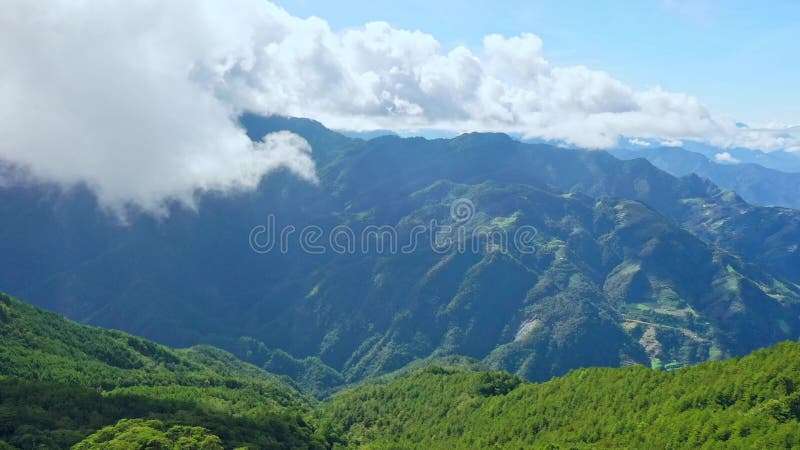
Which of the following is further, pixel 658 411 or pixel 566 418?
pixel 566 418

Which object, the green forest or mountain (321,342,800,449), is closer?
mountain (321,342,800,449)

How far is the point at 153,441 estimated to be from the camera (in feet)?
442

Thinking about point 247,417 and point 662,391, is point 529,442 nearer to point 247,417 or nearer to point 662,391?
point 662,391

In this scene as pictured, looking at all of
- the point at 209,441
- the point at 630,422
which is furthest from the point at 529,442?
the point at 209,441

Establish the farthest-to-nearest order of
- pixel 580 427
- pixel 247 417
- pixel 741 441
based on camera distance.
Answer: pixel 247 417, pixel 580 427, pixel 741 441

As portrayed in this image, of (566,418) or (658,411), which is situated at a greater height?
(658,411)

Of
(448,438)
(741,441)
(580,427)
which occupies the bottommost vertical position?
(448,438)

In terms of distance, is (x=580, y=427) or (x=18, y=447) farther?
(x=580, y=427)

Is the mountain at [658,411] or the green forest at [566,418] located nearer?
the mountain at [658,411]

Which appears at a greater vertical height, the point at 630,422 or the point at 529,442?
the point at 630,422

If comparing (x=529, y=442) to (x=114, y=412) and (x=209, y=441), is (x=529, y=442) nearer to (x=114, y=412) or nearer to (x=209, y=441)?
(x=209, y=441)

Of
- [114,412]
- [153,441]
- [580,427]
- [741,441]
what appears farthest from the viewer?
[114,412]

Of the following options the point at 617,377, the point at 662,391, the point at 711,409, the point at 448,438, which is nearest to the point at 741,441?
the point at 711,409

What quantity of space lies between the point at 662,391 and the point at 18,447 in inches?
6724
